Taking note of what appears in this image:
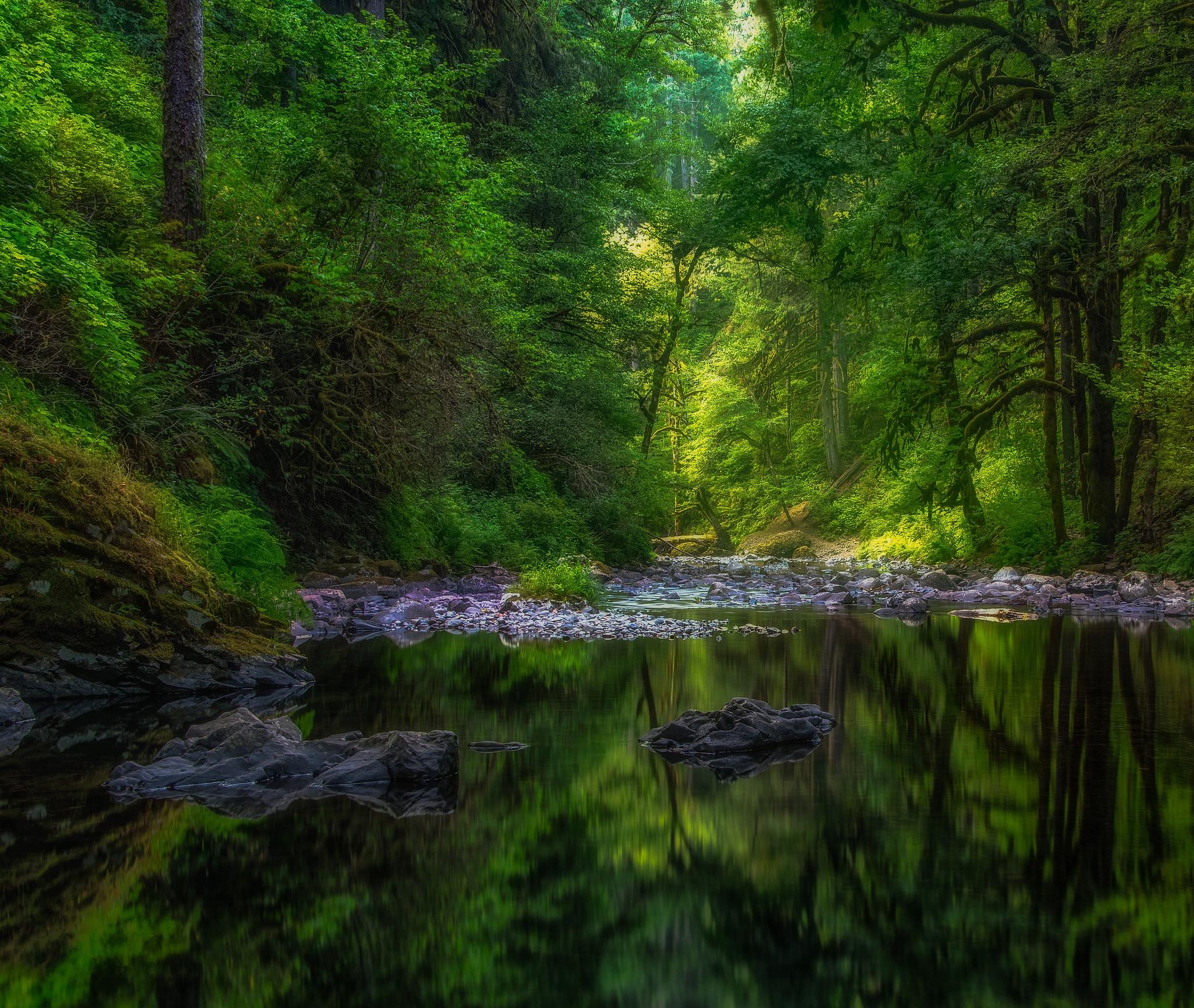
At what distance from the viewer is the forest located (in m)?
8.23

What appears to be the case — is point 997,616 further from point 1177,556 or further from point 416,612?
point 416,612

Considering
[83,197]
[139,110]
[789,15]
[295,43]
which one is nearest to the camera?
[83,197]

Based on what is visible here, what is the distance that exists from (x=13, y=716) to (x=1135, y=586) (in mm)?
13150

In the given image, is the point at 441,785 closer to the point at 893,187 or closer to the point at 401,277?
the point at 401,277

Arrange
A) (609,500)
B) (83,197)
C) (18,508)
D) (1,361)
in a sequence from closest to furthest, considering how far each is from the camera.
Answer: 1. (18,508)
2. (1,361)
3. (83,197)
4. (609,500)

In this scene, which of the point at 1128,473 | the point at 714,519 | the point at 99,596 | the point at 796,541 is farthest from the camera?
the point at 714,519

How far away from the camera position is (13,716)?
491cm

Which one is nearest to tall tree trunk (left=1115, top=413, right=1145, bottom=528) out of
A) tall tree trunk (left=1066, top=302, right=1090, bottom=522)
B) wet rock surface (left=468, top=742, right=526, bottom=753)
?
tall tree trunk (left=1066, top=302, right=1090, bottom=522)

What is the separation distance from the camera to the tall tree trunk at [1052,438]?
51.9 feet

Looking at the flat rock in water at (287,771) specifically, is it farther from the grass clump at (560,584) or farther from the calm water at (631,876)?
the grass clump at (560,584)

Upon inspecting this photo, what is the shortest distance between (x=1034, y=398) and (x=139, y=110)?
16.0 m

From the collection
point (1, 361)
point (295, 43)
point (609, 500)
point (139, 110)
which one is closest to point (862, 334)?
point (609, 500)

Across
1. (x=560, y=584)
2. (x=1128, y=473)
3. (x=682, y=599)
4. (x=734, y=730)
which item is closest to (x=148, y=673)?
(x=734, y=730)

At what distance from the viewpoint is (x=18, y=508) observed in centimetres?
578
